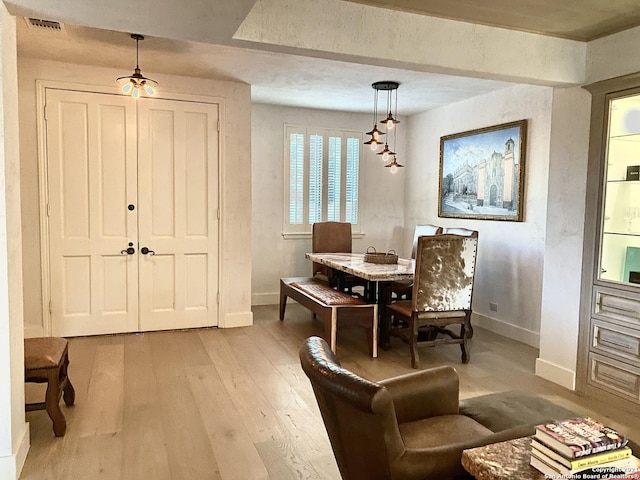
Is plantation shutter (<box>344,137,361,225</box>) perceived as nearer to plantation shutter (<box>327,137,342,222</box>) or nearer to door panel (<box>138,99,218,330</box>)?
plantation shutter (<box>327,137,342,222</box>)

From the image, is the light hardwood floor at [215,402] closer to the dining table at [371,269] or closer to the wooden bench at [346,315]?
the wooden bench at [346,315]

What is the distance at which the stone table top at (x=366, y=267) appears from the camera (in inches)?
169

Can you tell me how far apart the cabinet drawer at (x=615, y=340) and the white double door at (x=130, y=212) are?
360cm

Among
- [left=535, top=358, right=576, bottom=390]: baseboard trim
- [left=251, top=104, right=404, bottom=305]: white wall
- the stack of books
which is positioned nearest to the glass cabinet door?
[left=535, top=358, right=576, bottom=390]: baseboard trim

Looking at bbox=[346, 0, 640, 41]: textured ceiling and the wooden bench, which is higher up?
bbox=[346, 0, 640, 41]: textured ceiling

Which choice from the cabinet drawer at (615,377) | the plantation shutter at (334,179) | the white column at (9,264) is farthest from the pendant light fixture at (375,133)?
the white column at (9,264)

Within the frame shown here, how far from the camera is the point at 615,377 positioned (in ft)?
11.0

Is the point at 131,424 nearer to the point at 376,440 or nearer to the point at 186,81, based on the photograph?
the point at 376,440

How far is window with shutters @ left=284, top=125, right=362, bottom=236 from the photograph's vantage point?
21.3 feet

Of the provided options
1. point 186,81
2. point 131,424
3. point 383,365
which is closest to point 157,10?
point 131,424

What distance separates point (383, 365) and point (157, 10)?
3.17 metres

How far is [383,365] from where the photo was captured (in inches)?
164

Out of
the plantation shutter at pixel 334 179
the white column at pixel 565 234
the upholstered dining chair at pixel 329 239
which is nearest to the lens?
the white column at pixel 565 234

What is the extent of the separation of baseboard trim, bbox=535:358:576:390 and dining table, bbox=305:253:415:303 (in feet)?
4.24
